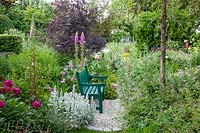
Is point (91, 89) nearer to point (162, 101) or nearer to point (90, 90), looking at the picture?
point (90, 90)

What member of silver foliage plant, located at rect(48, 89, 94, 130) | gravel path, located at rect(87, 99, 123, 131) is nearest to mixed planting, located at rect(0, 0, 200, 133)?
silver foliage plant, located at rect(48, 89, 94, 130)

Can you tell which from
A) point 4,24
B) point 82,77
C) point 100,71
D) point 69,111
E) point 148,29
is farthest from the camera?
point 4,24

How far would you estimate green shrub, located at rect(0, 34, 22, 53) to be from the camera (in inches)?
365

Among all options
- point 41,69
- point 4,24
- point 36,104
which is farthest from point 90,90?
point 4,24

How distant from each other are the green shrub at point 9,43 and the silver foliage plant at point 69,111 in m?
4.16

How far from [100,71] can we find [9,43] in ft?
7.94

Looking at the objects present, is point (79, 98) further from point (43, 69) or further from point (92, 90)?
point (43, 69)

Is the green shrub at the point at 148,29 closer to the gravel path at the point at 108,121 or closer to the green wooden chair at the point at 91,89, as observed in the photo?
the green wooden chair at the point at 91,89

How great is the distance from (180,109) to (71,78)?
331cm

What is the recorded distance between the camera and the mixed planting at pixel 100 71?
185 inches

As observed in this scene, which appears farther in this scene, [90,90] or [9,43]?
[9,43]

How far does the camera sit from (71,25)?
906cm

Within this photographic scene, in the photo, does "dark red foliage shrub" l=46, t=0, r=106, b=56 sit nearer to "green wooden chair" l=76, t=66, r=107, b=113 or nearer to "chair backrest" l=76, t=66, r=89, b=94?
"chair backrest" l=76, t=66, r=89, b=94

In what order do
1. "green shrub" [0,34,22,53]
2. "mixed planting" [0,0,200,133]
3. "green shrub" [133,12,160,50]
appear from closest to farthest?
1. "mixed planting" [0,0,200,133]
2. "green shrub" [0,34,22,53]
3. "green shrub" [133,12,160,50]
